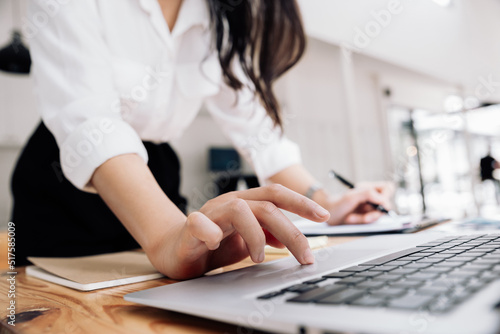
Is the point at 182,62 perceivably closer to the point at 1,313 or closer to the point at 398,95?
the point at 1,313

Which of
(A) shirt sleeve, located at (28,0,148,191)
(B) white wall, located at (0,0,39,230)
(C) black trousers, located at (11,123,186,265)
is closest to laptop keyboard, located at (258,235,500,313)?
(A) shirt sleeve, located at (28,0,148,191)

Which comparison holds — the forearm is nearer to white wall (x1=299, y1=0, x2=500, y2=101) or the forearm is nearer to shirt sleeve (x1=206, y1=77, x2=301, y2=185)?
shirt sleeve (x1=206, y1=77, x2=301, y2=185)

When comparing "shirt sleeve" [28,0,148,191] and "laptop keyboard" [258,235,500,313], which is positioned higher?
"shirt sleeve" [28,0,148,191]

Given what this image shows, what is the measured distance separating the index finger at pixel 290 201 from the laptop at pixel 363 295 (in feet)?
0.19

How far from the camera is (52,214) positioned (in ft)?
2.68

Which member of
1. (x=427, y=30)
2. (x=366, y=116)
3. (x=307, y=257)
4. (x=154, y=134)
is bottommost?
(x=366, y=116)

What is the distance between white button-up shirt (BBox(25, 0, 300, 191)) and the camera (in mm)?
612

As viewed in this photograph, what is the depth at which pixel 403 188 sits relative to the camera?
5.85 meters

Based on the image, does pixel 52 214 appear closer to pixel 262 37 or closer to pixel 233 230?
pixel 233 230

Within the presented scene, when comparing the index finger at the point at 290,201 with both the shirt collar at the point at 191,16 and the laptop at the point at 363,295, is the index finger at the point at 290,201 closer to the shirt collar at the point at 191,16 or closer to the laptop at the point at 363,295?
the laptop at the point at 363,295

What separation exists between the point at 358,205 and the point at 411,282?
0.69 m

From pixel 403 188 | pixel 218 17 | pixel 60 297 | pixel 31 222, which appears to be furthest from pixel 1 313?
pixel 403 188

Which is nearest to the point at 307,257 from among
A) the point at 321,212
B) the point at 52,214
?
the point at 321,212

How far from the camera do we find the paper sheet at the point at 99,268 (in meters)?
0.50
